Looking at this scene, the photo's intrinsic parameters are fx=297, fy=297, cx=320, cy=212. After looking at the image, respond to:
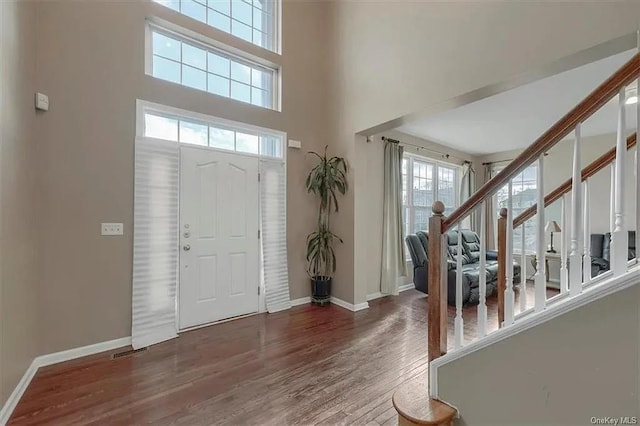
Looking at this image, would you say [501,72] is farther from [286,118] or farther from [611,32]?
[286,118]

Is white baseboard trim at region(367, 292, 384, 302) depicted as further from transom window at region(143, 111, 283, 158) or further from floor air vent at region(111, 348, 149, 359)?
floor air vent at region(111, 348, 149, 359)

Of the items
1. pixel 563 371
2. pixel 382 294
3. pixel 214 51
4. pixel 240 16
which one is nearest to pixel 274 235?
pixel 382 294

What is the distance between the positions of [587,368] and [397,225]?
138 inches

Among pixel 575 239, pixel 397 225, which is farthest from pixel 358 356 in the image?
pixel 397 225

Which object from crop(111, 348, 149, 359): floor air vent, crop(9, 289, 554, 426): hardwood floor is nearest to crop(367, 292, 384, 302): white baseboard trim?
crop(9, 289, 554, 426): hardwood floor

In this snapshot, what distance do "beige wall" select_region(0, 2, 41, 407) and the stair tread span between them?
2.39m

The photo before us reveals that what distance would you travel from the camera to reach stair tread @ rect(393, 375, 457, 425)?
1604 mm

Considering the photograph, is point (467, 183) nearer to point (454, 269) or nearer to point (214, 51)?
point (454, 269)

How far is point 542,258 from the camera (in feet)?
4.73

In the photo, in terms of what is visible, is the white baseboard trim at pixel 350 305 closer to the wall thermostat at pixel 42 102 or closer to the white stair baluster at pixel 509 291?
the white stair baluster at pixel 509 291

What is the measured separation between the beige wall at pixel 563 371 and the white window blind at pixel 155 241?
9.11 ft

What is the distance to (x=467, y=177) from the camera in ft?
20.4

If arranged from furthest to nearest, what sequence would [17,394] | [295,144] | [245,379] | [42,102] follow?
[295,144]
[42,102]
[245,379]
[17,394]

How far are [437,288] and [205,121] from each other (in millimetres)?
2990
